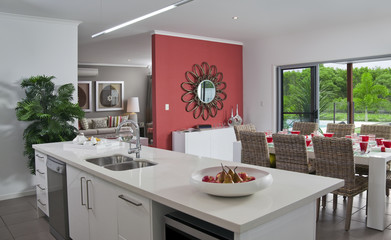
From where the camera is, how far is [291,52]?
6.59 meters

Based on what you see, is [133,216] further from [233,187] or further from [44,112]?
[44,112]

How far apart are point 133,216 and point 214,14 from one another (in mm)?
3783

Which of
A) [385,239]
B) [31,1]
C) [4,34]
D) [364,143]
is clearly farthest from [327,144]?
[4,34]

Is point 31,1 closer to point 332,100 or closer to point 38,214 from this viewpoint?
point 38,214

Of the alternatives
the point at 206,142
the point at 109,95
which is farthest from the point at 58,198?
the point at 109,95

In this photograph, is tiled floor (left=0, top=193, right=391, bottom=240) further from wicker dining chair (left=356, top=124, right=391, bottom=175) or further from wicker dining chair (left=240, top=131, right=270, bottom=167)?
wicker dining chair (left=240, top=131, right=270, bottom=167)

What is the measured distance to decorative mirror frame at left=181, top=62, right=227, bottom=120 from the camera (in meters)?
6.55

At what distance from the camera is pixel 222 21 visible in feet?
17.7

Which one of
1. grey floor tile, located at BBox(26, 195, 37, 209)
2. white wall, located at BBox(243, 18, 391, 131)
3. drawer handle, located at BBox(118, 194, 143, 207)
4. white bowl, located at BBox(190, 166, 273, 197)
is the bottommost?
grey floor tile, located at BBox(26, 195, 37, 209)

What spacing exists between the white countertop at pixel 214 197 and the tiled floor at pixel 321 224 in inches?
56.6

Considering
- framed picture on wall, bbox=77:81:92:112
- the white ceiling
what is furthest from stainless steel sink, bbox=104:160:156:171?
framed picture on wall, bbox=77:81:92:112

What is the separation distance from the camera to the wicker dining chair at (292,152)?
3.58 metres

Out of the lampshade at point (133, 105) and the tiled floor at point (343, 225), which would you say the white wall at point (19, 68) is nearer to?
the tiled floor at point (343, 225)

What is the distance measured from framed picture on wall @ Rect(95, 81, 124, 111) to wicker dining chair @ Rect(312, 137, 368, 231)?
8.68 m
